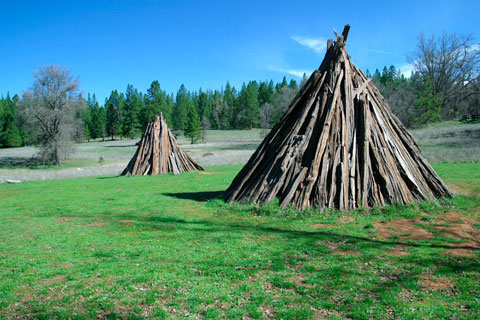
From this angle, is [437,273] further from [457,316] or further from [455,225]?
[455,225]

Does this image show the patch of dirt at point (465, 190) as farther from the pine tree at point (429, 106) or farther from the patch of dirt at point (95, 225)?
the pine tree at point (429, 106)

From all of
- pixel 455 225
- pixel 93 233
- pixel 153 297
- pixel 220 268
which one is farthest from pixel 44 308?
pixel 455 225

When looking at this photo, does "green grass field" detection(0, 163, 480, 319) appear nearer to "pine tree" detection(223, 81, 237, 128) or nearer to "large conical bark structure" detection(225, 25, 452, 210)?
"large conical bark structure" detection(225, 25, 452, 210)

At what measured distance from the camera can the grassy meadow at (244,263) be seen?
390 centimetres

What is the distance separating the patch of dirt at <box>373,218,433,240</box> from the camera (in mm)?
6398

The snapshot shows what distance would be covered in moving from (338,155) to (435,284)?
14.7 ft

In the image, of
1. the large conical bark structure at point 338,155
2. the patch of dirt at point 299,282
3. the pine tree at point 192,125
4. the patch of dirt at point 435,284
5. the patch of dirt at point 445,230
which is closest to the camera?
the patch of dirt at point 435,284

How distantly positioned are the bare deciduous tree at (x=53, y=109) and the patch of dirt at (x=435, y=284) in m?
45.2

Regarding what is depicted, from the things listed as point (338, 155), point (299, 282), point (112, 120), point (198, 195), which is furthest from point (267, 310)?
point (112, 120)

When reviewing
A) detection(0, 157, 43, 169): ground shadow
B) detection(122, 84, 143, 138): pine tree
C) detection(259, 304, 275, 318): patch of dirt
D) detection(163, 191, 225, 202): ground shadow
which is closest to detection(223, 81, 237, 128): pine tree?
detection(122, 84, 143, 138): pine tree

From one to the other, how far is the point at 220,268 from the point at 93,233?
12.5ft

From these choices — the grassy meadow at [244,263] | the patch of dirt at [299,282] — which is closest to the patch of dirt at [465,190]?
the grassy meadow at [244,263]

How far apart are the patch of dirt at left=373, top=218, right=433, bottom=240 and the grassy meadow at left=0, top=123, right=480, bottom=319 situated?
38mm

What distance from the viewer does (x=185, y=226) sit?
25.3 ft
